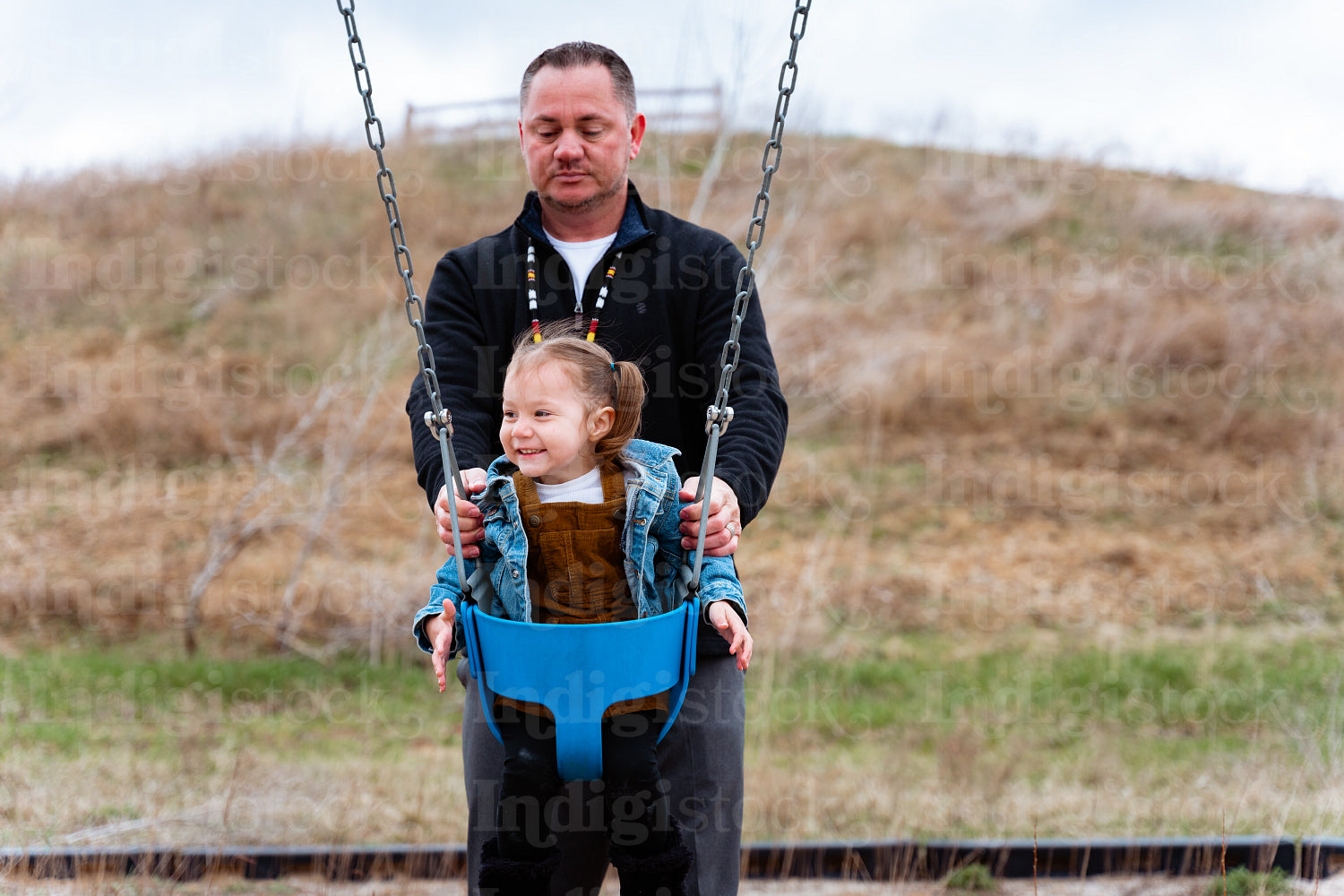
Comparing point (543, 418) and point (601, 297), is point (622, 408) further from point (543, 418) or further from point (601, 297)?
point (601, 297)

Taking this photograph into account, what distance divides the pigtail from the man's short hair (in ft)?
2.01

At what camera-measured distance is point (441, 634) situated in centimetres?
191

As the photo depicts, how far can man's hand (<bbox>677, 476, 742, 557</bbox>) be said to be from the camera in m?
1.97

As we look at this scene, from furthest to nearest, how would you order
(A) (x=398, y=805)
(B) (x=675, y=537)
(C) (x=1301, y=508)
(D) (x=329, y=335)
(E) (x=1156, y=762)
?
(D) (x=329, y=335)
(C) (x=1301, y=508)
(E) (x=1156, y=762)
(A) (x=398, y=805)
(B) (x=675, y=537)

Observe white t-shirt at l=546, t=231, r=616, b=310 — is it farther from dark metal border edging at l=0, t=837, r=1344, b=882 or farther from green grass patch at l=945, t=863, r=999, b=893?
green grass patch at l=945, t=863, r=999, b=893

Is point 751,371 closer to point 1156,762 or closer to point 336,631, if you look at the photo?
point 1156,762

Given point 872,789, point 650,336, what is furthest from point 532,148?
point 872,789

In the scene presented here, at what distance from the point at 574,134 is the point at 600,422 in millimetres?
635

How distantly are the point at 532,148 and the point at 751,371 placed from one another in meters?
0.68

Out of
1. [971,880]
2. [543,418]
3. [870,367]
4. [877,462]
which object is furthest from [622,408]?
[870,367]

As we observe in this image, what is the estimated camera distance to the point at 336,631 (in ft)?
26.6

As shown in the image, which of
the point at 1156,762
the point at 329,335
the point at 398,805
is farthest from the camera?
the point at 329,335

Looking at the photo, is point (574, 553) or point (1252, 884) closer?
point (574, 553)

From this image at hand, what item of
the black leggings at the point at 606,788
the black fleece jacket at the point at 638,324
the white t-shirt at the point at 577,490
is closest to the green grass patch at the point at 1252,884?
the black fleece jacket at the point at 638,324
